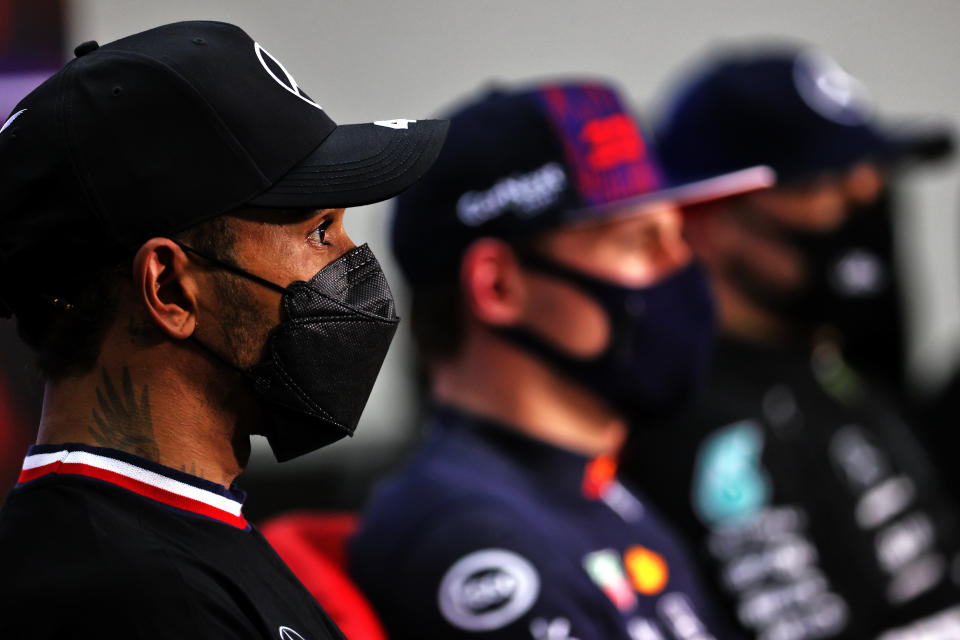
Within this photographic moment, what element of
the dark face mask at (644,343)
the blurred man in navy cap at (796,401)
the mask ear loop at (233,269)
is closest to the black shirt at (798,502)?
the blurred man in navy cap at (796,401)

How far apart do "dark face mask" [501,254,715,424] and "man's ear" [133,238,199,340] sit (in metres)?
1.23

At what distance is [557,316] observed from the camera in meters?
2.58

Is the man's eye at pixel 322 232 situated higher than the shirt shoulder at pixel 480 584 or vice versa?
the man's eye at pixel 322 232

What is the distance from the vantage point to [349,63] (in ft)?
11.5

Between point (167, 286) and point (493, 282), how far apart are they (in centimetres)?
126

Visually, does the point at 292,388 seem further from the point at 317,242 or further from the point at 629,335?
the point at 629,335

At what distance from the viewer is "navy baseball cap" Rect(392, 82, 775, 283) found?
256 centimetres

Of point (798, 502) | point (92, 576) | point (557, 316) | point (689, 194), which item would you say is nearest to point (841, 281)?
point (798, 502)

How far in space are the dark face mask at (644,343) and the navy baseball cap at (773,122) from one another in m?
0.99

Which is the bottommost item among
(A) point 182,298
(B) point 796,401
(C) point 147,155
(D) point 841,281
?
(B) point 796,401

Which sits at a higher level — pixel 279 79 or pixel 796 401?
pixel 279 79

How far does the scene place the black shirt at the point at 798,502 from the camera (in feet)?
10.1

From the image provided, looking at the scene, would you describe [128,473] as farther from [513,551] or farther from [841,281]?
[841,281]

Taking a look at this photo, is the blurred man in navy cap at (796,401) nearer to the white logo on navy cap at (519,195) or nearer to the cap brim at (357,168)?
the white logo on navy cap at (519,195)
